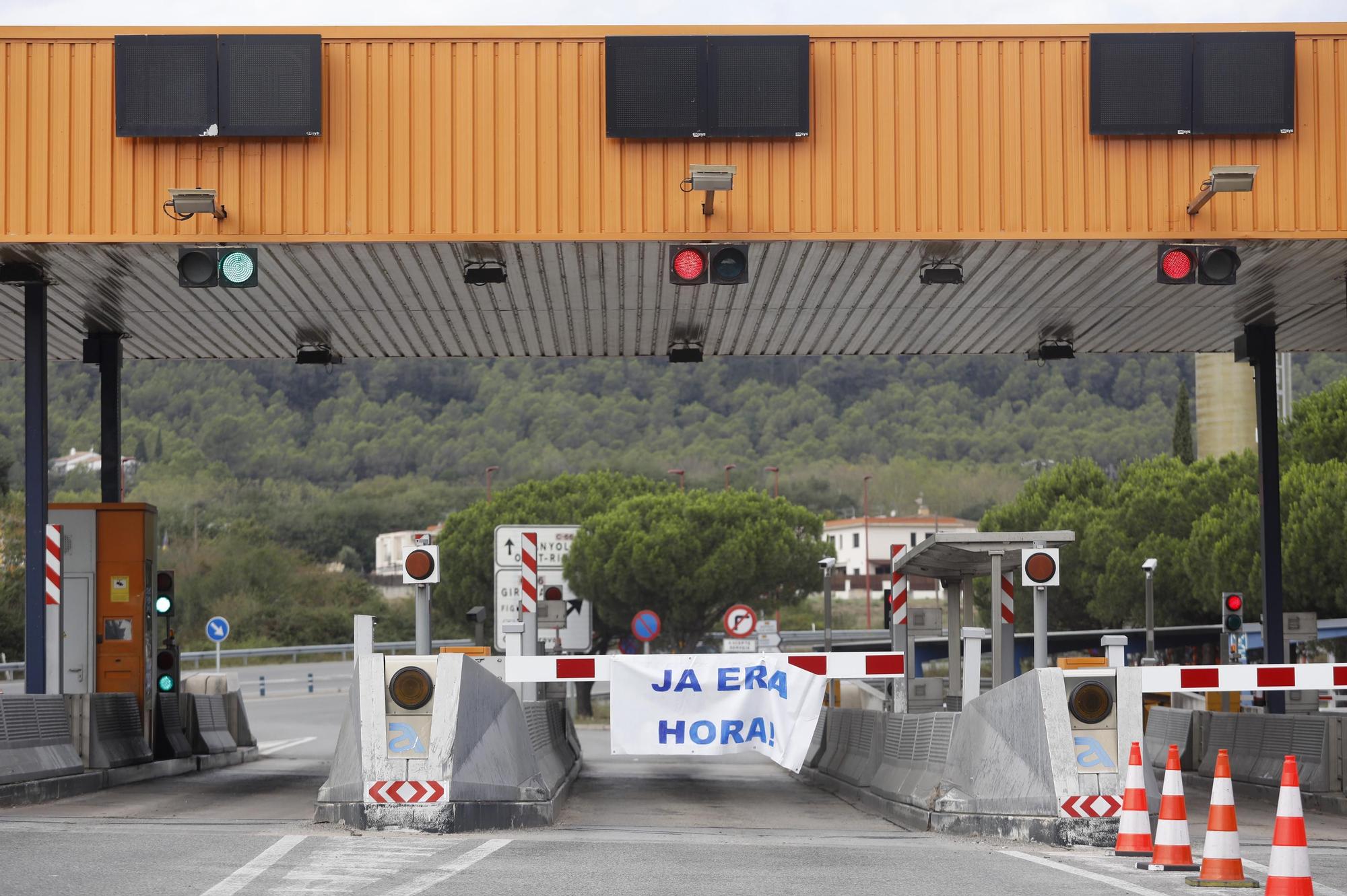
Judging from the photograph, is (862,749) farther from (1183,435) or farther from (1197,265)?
(1183,435)

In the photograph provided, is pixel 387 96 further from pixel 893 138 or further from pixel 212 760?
pixel 212 760

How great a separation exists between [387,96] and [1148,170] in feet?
23.4

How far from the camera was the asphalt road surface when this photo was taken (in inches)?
353

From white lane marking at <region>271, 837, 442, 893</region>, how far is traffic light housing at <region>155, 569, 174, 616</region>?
9.76 m

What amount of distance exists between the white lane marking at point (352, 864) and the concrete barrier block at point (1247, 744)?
36.2ft

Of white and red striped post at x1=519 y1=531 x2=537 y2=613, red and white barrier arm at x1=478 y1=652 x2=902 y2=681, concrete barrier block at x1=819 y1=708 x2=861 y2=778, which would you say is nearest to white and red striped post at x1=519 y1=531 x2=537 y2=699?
white and red striped post at x1=519 y1=531 x2=537 y2=613

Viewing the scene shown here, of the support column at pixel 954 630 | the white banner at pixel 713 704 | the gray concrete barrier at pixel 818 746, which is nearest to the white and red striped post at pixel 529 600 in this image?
the white banner at pixel 713 704

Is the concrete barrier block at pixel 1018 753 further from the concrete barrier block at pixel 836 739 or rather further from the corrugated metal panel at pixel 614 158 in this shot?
the concrete barrier block at pixel 836 739

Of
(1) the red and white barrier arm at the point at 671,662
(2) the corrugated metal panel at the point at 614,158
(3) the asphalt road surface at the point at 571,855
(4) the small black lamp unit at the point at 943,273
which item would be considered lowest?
(3) the asphalt road surface at the point at 571,855

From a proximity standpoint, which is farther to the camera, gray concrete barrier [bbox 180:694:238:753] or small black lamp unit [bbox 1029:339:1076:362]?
gray concrete barrier [bbox 180:694:238:753]

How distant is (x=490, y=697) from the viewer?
41.8 ft

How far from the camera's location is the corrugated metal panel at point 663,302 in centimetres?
1639

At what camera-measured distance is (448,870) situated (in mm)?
9547

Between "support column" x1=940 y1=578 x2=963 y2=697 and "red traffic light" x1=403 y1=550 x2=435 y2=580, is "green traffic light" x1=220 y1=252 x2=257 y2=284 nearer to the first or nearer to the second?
"red traffic light" x1=403 y1=550 x2=435 y2=580
